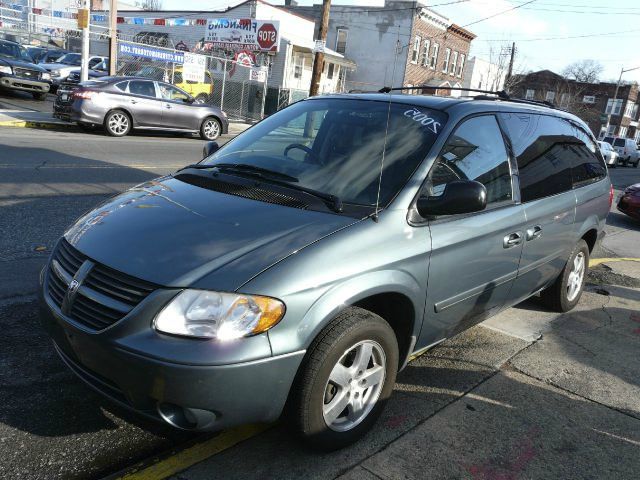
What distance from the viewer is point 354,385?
9.39 ft

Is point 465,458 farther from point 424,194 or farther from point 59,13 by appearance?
point 59,13

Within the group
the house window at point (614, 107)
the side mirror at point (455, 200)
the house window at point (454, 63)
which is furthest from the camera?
the house window at point (614, 107)

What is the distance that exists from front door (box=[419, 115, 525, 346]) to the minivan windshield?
0.21 meters

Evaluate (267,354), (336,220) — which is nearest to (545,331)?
(336,220)

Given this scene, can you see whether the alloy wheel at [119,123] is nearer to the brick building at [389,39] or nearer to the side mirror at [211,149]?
the side mirror at [211,149]

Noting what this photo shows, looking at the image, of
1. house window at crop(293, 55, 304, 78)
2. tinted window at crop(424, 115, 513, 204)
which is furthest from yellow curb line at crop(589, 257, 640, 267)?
house window at crop(293, 55, 304, 78)

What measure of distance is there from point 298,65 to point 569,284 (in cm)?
3221

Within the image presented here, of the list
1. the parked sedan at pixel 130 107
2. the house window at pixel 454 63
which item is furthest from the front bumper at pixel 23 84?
the house window at pixel 454 63

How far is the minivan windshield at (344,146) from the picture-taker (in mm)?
3215

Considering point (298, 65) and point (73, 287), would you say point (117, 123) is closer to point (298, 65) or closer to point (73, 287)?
point (73, 287)

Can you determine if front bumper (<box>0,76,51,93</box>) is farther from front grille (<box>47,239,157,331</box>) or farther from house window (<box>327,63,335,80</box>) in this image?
house window (<box>327,63,335,80</box>)

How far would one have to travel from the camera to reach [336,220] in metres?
2.85

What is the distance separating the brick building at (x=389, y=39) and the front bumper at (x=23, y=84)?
22562 mm

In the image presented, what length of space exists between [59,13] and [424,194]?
50491mm
